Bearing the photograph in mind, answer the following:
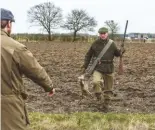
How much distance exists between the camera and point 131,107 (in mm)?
10961

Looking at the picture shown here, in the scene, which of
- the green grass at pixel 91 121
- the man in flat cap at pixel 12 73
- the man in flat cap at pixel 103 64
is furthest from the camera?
the man in flat cap at pixel 103 64

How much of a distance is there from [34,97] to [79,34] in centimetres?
8471

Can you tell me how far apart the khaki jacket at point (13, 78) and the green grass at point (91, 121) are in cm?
→ 339

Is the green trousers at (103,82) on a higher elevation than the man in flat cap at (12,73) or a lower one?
lower

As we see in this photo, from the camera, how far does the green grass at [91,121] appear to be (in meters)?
8.55

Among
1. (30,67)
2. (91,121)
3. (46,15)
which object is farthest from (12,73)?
(46,15)

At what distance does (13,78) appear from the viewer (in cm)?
518

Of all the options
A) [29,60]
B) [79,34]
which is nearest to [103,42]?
[29,60]

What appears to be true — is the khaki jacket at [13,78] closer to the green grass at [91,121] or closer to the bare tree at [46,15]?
the green grass at [91,121]

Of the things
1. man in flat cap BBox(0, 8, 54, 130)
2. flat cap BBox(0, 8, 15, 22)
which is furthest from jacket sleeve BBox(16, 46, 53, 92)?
flat cap BBox(0, 8, 15, 22)

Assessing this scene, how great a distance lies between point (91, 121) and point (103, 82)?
2269mm

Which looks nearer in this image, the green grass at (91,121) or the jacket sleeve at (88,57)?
the green grass at (91,121)

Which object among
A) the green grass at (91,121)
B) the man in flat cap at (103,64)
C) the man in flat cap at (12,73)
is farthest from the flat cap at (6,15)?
the man in flat cap at (103,64)

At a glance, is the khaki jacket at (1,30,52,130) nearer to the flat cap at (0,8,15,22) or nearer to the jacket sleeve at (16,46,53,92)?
the jacket sleeve at (16,46,53,92)
